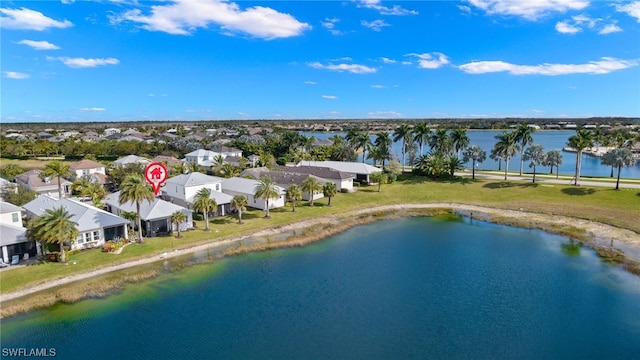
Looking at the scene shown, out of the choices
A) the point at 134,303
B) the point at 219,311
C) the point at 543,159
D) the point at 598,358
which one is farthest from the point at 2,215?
the point at 543,159

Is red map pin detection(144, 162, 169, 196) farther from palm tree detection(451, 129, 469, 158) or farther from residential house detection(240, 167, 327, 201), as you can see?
palm tree detection(451, 129, 469, 158)

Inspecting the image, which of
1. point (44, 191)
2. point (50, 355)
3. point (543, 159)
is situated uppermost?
point (543, 159)

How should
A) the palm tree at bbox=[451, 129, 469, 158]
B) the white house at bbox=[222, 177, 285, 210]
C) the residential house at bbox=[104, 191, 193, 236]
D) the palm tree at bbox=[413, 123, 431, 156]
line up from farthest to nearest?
the palm tree at bbox=[413, 123, 431, 156] < the palm tree at bbox=[451, 129, 469, 158] < the white house at bbox=[222, 177, 285, 210] < the residential house at bbox=[104, 191, 193, 236]

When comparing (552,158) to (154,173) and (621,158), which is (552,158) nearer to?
(621,158)

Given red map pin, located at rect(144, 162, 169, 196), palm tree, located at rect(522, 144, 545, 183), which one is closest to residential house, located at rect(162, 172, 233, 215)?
red map pin, located at rect(144, 162, 169, 196)

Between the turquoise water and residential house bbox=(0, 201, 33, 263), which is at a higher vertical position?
residential house bbox=(0, 201, 33, 263)

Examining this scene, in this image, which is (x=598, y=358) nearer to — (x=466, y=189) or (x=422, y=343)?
(x=422, y=343)

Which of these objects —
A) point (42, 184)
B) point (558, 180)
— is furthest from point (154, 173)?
point (558, 180)
